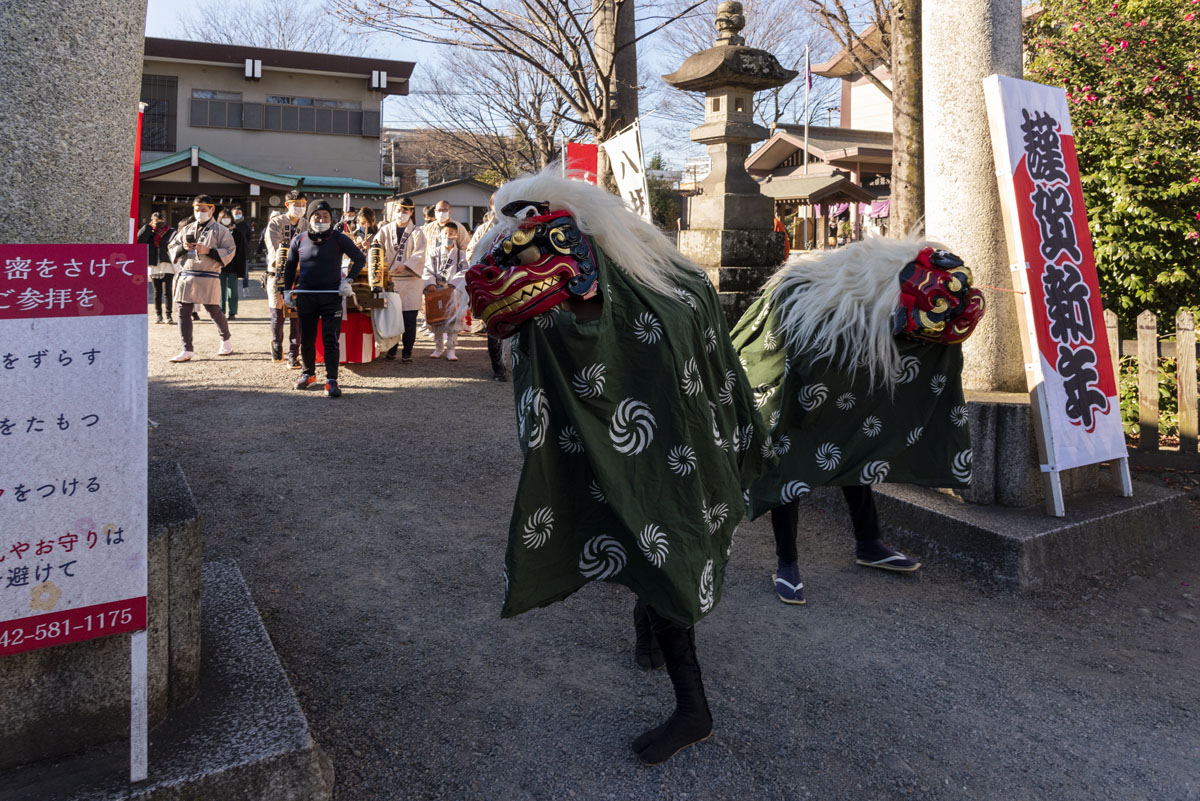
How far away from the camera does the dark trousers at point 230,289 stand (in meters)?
13.6

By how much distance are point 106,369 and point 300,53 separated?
98.9 feet

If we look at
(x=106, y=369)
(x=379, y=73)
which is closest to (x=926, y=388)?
(x=106, y=369)

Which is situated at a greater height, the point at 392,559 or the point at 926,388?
the point at 926,388

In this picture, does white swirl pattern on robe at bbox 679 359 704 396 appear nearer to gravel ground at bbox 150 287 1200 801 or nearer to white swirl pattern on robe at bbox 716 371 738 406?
white swirl pattern on robe at bbox 716 371 738 406

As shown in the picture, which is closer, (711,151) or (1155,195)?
(1155,195)

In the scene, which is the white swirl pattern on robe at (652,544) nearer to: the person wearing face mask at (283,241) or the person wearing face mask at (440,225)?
the person wearing face mask at (283,241)

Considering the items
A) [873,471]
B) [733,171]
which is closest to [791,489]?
[873,471]

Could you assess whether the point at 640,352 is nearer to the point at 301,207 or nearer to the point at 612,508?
the point at 612,508

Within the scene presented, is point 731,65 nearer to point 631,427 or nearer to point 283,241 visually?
point 283,241

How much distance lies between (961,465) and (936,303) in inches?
29.9

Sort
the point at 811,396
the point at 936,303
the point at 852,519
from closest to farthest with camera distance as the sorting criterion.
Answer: the point at 936,303 < the point at 811,396 < the point at 852,519

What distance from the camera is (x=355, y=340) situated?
30.9 feet

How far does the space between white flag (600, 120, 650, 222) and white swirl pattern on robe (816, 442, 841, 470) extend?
409 cm

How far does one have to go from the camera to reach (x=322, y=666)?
3037 millimetres
